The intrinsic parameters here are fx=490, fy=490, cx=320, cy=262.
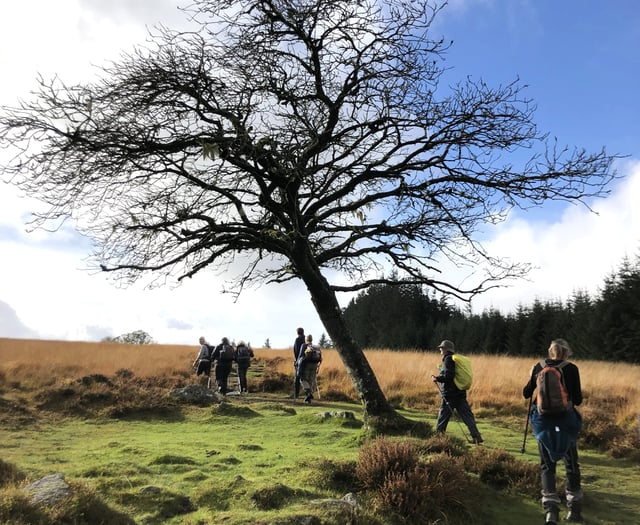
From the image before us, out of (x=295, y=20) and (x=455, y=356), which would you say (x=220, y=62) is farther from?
(x=455, y=356)

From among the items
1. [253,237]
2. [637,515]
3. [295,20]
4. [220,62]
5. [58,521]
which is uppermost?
[295,20]

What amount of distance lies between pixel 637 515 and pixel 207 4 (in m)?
9.23

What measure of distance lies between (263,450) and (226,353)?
8.91 meters

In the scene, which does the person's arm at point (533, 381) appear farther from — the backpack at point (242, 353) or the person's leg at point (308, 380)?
the backpack at point (242, 353)

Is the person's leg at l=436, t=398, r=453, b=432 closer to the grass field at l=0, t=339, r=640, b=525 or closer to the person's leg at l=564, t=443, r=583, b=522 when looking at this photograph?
the grass field at l=0, t=339, r=640, b=525

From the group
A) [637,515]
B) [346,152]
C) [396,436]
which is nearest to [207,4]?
[346,152]

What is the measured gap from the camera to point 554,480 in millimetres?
5562

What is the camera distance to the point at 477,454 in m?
7.11

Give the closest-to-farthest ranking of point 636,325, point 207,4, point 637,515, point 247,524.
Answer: point 247,524, point 637,515, point 207,4, point 636,325

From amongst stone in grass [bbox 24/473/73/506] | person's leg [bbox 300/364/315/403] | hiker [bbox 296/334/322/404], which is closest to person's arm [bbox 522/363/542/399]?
stone in grass [bbox 24/473/73/506]

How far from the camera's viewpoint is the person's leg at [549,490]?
5434mm

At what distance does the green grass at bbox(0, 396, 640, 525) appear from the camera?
17.1ft

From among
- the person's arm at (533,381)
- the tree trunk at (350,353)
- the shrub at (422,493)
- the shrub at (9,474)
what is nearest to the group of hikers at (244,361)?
the tree trunk at (350,353)

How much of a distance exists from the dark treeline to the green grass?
337cm
